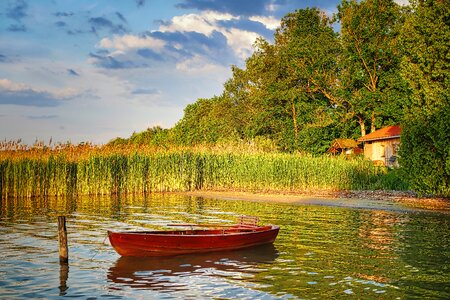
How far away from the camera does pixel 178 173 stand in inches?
1494

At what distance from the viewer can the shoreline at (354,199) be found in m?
Answer: 25.9

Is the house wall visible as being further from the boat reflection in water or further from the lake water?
the boat reflection in water

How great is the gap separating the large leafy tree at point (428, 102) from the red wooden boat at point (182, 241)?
13.0 m

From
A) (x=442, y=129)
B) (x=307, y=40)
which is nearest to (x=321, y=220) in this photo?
(x=442, y=129)

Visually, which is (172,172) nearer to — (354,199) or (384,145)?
(354,199)

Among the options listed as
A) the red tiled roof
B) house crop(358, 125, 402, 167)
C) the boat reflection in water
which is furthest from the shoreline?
house crop(358, 125, 402, 167)

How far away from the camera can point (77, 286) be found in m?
10.6

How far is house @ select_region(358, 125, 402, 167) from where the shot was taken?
48594 mm

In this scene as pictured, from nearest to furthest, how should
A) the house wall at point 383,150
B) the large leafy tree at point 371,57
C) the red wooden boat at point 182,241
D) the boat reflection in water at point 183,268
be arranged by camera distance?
the boat reflection in water at point 183,268, the red wooden boat at point 182,241, the house wall at point 383,150, the large leafy tree at point 371,57

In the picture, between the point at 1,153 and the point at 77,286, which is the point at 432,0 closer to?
the point at 77,286

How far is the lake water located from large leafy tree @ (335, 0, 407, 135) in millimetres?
32742

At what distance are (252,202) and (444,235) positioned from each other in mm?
14653

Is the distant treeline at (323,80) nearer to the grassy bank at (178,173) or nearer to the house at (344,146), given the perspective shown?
the house at (344,146)

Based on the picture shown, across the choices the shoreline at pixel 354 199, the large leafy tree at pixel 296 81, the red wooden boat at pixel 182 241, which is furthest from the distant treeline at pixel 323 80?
the red wooden boat at pixel 182 241
